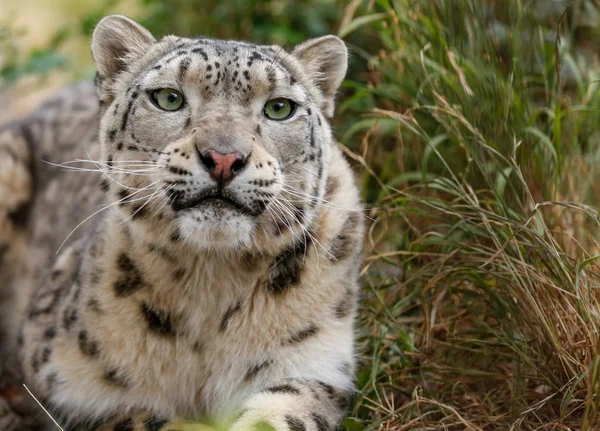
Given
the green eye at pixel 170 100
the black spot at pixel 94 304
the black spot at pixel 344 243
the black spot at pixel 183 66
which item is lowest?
the black spot at pixel 94 304

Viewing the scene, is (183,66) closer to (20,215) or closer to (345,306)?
(345,306)

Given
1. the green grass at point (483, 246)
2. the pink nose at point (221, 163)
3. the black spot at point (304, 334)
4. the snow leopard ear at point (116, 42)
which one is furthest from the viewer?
the snow leopard ear at point (116, 42)

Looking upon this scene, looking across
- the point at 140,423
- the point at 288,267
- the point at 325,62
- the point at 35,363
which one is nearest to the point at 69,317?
the point at 35,363

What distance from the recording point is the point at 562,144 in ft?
17.9

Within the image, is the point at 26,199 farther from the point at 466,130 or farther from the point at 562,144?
the point at 562,144

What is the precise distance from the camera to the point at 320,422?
4074mm

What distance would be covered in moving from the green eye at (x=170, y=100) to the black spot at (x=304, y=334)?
123 centimetres

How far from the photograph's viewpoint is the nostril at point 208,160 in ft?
12.0

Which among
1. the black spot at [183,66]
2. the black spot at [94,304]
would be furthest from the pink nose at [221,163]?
the black spot at [94,304]

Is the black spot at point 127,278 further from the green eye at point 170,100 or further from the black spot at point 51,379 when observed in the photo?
the green eye at point 170,100

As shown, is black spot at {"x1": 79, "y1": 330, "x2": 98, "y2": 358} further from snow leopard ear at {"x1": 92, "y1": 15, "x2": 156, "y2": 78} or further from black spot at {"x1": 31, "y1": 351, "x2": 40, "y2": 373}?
snow leopard ear at {"x1": 92, "y1": 15, "x2": 156, "y2": 78}

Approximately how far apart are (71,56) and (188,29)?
232cm

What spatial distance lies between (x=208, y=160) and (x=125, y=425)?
56.0 inches

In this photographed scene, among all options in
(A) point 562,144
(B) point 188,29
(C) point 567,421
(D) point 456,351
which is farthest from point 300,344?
(B) point 188,29
